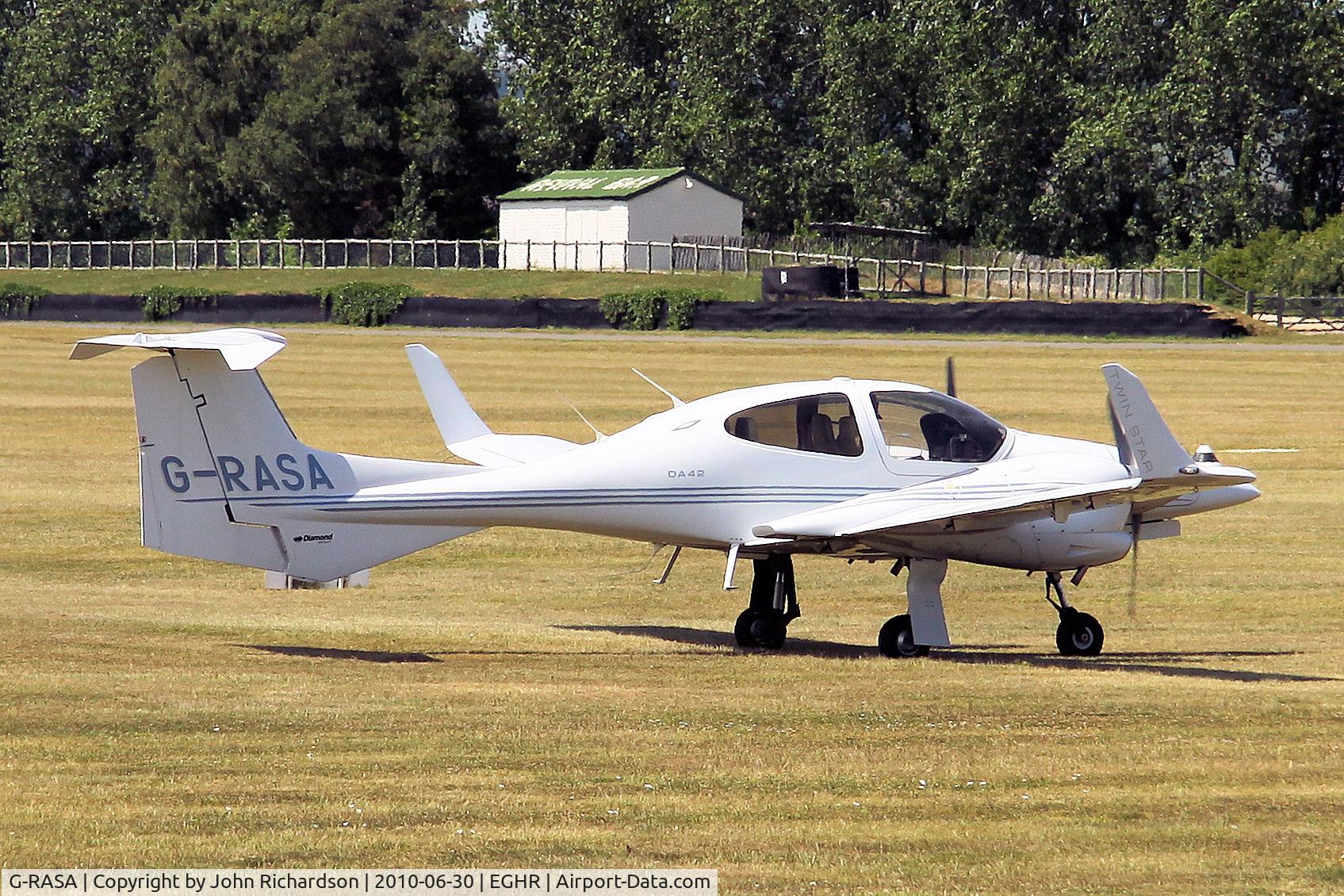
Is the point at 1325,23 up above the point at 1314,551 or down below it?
above

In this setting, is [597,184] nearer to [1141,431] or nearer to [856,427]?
[856,427]

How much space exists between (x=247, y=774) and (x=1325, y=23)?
3068 inches

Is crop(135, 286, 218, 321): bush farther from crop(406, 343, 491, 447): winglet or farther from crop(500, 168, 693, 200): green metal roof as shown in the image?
crop(406, 343, 491, 447): winglet

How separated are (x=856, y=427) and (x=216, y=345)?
5437mm

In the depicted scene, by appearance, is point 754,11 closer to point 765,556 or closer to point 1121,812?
point 765,556

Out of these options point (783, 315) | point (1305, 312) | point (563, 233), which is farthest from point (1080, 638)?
point (563, 233)

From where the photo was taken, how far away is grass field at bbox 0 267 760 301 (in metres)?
76.1

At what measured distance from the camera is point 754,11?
320ft

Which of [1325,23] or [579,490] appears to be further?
[1325,23]

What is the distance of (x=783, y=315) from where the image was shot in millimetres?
60719

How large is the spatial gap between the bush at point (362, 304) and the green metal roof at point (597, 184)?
2194cm

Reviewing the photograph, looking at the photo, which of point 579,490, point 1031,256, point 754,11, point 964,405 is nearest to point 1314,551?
point 964,405

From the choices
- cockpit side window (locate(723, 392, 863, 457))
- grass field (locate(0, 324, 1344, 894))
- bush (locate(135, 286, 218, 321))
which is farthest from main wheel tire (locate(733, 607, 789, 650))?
bush (locate(135, 286, 218, 321))

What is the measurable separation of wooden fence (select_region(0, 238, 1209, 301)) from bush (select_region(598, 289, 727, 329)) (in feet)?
42.7
